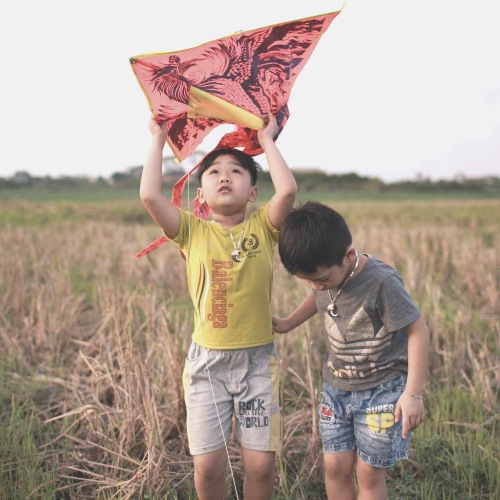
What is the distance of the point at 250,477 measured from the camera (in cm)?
197

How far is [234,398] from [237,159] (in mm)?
946

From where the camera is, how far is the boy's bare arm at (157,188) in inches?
75.8

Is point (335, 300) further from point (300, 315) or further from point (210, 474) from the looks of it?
point (210, 474)

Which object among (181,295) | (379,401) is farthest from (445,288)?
(379,401)

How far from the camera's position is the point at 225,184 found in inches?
80.1

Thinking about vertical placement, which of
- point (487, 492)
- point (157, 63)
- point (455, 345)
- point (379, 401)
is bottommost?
point (487, 492)

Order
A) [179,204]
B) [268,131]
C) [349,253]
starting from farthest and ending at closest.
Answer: [179,204], [268,131], [349,253]

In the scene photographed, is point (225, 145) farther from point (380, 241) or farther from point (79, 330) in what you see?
point (380, 241)

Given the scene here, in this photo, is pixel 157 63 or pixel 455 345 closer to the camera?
pixel 157 63

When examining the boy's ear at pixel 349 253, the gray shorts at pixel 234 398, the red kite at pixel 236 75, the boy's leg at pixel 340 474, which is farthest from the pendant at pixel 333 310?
the red kite at pixel 236 75

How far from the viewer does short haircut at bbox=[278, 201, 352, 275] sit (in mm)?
1730

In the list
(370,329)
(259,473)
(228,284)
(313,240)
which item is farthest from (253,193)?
(259,473)

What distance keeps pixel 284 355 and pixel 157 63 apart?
77.5 inches

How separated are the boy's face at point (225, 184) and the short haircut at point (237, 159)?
18 millimetres
